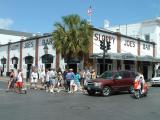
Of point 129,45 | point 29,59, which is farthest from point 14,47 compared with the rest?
point 129,45

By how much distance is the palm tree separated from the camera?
3319cm

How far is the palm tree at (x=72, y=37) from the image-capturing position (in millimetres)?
33188

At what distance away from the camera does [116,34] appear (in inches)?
1582

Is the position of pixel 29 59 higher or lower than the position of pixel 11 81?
higher

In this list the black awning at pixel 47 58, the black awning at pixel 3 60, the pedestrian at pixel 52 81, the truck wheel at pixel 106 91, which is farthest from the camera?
the black awning at pixel 3 60

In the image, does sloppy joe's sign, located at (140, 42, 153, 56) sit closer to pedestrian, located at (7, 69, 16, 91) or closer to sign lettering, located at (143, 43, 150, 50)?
sign lettering, located at (143, 43, 150, 50)

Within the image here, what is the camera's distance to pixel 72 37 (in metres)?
33.4

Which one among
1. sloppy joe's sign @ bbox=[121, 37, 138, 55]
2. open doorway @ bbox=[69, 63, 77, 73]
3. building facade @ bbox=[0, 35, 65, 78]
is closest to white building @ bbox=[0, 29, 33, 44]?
building facade @ bbox=[0, 35, 65, 78]

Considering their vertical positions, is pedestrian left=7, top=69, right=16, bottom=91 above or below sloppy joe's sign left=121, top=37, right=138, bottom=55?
below

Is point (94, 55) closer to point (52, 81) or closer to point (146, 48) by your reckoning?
point (52, 81)

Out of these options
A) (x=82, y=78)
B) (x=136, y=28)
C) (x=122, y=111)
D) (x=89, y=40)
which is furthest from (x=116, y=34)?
(x=122, y=111)

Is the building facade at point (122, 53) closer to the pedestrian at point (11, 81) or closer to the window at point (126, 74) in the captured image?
the window at point (126, 74)

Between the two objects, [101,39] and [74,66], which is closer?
[74,66]

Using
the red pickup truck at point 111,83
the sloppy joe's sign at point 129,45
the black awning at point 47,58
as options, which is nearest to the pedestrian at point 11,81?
the red pickup truck at point 111,83
